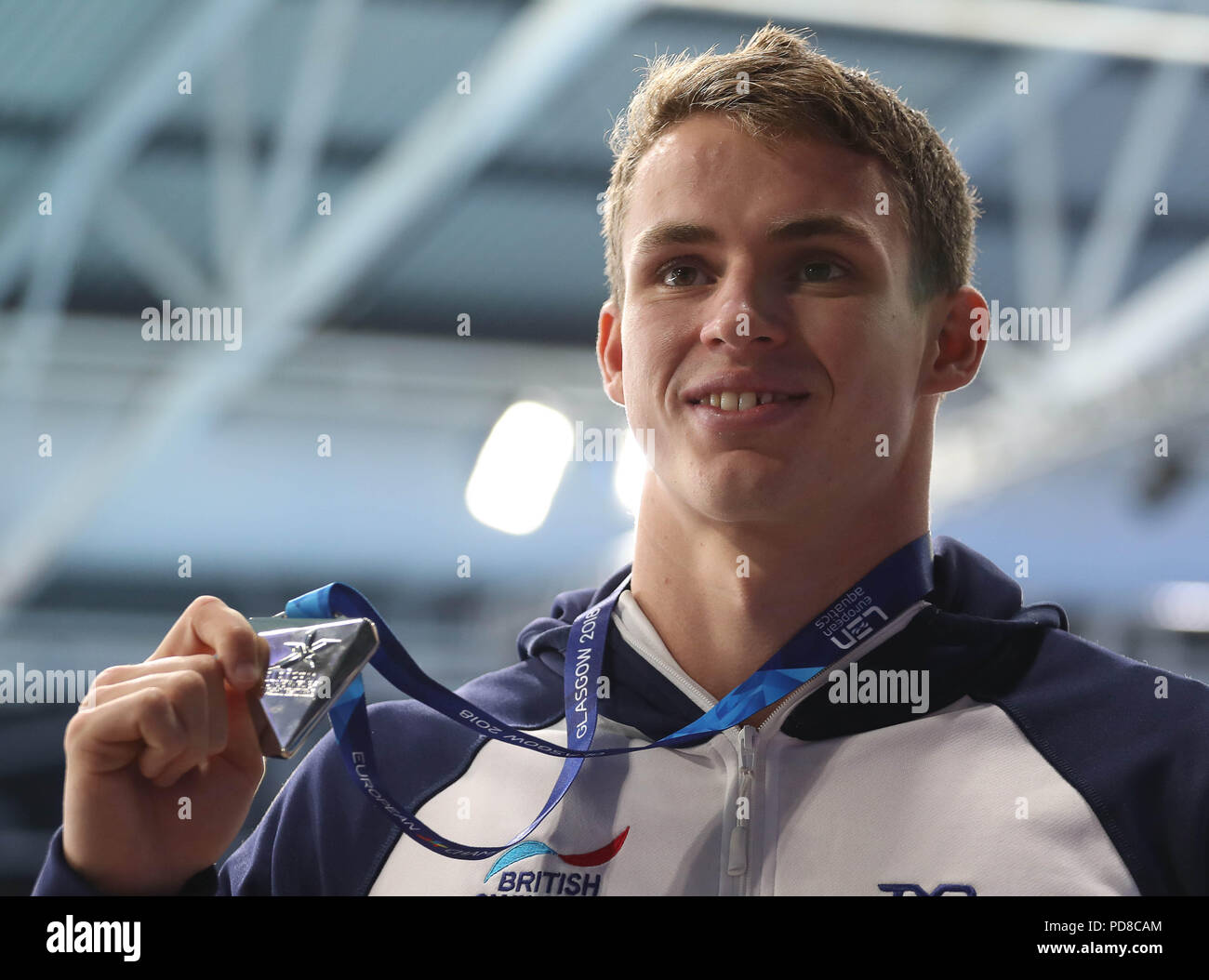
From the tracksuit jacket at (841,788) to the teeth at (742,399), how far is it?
436mm

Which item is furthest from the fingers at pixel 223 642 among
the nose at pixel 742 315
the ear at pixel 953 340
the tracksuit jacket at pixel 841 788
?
the ear at pixel 953 340

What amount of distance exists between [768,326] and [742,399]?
12 cm

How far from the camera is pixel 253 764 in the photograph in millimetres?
1723

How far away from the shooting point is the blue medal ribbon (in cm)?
179

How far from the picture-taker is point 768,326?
183 cm

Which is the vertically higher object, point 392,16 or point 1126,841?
point 392,16

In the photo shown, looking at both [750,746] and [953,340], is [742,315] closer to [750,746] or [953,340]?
[953,340]

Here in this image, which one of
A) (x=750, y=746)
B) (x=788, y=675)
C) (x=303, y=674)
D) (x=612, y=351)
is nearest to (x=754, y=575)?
(x=788, y=675)

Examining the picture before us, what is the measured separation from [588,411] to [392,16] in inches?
204

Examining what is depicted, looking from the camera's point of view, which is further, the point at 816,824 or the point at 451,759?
the point at 451,759

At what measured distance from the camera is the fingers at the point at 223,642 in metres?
1.61

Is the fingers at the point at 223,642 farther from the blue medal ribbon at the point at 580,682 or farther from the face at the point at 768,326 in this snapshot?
the face at the point at 768,326
